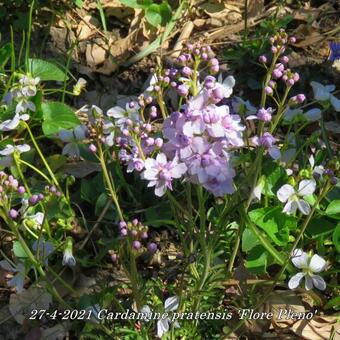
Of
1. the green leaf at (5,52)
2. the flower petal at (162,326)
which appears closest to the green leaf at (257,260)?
the flower petal at (162,326)

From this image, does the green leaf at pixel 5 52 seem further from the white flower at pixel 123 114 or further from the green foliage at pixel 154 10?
the white flower at pixel 123 114

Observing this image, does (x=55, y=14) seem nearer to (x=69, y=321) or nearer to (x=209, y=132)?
(x=69, y=321)

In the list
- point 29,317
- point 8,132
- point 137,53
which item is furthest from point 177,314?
point 137,53

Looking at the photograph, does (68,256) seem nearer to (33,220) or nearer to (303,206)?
(33,220)

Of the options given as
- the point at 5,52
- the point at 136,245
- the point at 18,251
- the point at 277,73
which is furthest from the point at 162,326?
the point at 5,52

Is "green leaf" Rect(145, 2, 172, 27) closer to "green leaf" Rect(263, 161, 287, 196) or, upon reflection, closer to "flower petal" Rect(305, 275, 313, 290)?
"green leaf" Rect(263, 161, 287, 196)

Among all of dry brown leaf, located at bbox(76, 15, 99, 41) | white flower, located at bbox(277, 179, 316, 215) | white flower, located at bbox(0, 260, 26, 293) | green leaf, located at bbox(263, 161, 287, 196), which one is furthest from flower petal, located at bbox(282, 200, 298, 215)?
dry brown leaf, located at bbox(76, 15, 99, 41)
